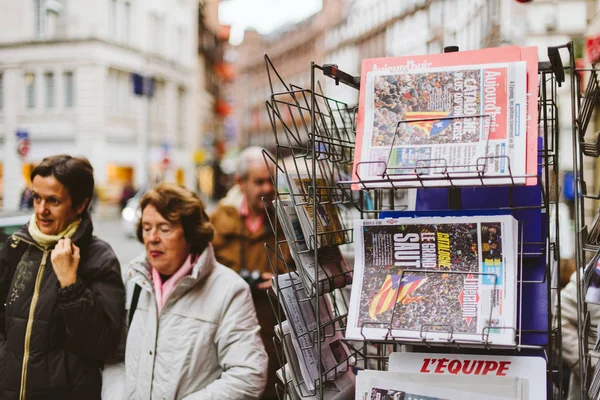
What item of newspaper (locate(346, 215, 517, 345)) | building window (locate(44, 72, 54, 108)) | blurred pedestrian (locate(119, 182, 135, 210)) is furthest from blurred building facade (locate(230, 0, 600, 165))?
blurred pedestrian (locate(119, 182, 135, 210))

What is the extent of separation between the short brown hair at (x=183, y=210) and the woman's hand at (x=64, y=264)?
0.28 m

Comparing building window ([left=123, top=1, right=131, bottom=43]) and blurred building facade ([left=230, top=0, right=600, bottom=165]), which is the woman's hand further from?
building window ([left=123, top=1, right=131, bottom=43])

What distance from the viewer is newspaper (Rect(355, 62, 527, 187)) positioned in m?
1.51

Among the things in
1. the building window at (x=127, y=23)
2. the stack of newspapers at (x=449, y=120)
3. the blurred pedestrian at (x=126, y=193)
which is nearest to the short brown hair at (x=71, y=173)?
the stack of newspapers at (x=449, y=120)

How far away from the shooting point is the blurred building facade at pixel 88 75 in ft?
20.6

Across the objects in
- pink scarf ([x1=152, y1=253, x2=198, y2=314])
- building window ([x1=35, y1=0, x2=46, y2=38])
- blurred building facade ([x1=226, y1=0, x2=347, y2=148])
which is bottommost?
pink scarf ([x1=152, y1=253, x2=198, y2=314])

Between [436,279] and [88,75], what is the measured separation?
27.5 ft

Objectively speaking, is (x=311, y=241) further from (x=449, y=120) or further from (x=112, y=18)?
(x=112, y=18)

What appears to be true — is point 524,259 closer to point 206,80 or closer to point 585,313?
point 585,313

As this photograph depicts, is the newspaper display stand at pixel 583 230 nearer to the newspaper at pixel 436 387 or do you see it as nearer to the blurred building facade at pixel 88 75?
the newspaper at pixel 436 387

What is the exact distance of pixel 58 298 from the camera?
220 centimetres

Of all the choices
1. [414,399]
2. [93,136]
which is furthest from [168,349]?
[93,136]

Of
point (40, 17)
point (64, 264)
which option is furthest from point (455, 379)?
point (40, 17)

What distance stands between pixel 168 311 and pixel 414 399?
1023mm
